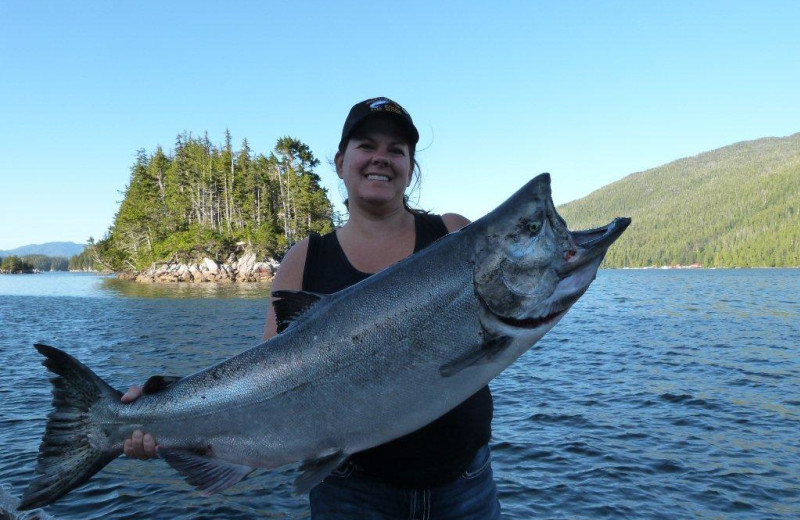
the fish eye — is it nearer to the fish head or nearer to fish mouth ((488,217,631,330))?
the fish head

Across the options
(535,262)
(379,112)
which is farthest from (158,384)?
(535,262)

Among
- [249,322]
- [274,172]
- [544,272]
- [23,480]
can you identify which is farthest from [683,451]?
[274,172]

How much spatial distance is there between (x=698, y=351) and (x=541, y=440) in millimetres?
14307

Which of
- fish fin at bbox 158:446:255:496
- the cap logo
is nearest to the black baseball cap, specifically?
the cap logo

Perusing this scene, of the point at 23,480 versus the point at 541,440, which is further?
the point at 541,440

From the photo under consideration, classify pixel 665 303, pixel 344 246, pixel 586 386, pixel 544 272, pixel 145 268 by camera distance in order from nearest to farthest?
pixel 544 272 < pixel 344 246 < pixel 586 386 < pixel 665 303 < pixel 145 268

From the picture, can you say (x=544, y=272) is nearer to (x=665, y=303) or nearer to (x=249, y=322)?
(x=249, y=322)

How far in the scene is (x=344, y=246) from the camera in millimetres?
3412

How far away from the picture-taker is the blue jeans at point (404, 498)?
9.50ft

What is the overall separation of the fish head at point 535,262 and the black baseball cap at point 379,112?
953 millimetres

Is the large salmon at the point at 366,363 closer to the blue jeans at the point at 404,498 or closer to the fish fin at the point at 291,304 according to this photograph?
the fish fin at the point at 291,304

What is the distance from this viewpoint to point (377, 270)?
3328 millimetres

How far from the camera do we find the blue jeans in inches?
114

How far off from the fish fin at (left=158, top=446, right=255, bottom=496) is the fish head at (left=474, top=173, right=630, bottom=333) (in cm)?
182
